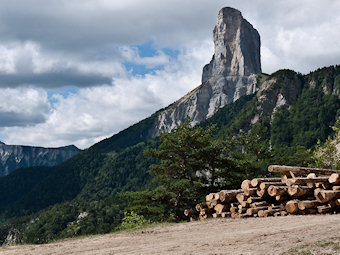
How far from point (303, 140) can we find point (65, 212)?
99.8 metres

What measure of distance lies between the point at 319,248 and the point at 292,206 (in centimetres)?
799

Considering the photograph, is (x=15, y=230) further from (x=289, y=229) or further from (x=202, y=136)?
(x=289, y=229)

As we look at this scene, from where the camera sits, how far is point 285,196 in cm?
1712

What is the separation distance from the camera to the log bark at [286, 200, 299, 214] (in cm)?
1582

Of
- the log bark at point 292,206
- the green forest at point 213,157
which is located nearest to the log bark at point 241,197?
the log bark at point 292,206

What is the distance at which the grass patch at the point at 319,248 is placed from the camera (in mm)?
7859

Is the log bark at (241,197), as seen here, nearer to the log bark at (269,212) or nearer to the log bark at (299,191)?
the log bark at (269,212)

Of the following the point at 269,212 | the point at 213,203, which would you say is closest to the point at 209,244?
the point at 269,212

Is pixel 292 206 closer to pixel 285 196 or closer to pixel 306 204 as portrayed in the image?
pixel 306 204

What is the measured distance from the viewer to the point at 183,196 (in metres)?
26.0

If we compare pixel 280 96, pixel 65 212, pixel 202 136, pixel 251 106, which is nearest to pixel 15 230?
pixel 65 212

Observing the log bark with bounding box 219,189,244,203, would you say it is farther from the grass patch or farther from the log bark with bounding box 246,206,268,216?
the grass patch

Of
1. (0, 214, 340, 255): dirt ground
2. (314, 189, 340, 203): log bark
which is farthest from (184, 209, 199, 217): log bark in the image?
(0, 214, 340, 255): dirt ground

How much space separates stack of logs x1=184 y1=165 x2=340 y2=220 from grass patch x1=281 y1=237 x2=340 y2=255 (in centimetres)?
754
